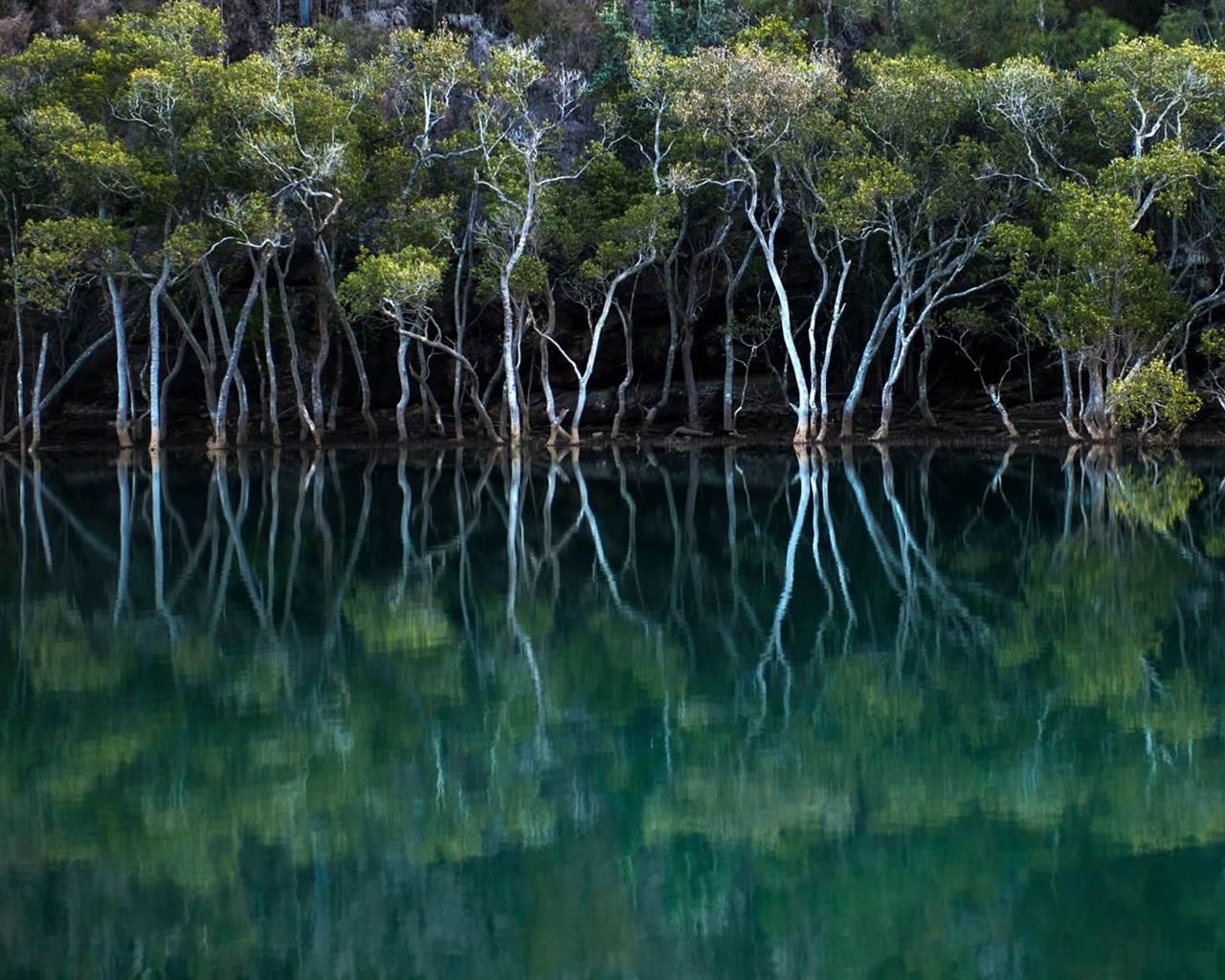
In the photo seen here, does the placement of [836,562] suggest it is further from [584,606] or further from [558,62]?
[558,62]

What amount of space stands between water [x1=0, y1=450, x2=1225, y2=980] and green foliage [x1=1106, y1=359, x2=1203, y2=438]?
16461 millimetres

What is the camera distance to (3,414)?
4750cm

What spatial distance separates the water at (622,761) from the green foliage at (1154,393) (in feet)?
54.0

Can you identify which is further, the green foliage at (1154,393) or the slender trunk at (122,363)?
the slender trunk at (122,363)

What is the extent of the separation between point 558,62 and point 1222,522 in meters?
33.1

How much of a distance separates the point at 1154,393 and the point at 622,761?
29275mm

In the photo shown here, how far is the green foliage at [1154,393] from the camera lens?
3509 cm

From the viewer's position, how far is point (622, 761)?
356 inches

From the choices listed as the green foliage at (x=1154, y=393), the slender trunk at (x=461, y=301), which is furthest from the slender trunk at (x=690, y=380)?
the green foliage at (x=1154, y=393)

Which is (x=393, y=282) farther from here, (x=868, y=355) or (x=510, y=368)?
(x=868, y=355)

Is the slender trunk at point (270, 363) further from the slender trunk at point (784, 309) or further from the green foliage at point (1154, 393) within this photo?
the green foliage at point (1154, 393)

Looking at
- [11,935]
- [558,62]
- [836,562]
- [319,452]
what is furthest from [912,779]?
[558,62]

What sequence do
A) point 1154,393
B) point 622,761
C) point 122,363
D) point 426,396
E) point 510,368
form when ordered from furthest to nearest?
point 426,396 < point 122,363 < point 510,368 < point 1154,393 < point 622,761

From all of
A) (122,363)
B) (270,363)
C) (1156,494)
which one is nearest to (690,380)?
(270,363)
